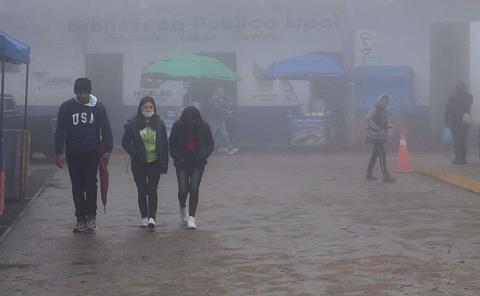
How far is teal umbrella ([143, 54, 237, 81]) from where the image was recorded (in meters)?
25.5

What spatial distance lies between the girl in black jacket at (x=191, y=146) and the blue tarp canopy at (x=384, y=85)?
56.7 ft

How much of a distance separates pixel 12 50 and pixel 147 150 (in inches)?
81.6

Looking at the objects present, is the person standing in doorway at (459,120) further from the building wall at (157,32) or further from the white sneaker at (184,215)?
the white sneaker at (184,215)

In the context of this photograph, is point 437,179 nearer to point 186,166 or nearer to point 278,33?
point 186,166

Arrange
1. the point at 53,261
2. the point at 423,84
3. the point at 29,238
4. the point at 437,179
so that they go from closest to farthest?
the point at 53,261 → the point at 29,238 → the point at 437,179 → the point at 423,84

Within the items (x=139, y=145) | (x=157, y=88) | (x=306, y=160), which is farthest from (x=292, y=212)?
(x=157, y=88)

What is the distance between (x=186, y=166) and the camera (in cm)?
1120

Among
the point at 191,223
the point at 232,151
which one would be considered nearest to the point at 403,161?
the point at 232,151

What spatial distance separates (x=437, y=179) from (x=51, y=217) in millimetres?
7648

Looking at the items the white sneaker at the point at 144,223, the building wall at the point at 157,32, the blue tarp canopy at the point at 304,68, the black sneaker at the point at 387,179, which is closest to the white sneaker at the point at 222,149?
the blue tarp canopy at the point at 304,68

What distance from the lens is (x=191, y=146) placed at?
36.4ft

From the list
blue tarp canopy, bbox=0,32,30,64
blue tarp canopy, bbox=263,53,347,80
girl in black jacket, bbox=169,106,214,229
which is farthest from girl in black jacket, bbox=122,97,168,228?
blue tarp canopy, bbox=263,53,347,80

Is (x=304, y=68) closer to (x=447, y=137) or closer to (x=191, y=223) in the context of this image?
(x=447, y=137)

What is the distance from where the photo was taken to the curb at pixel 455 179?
15112 mm
